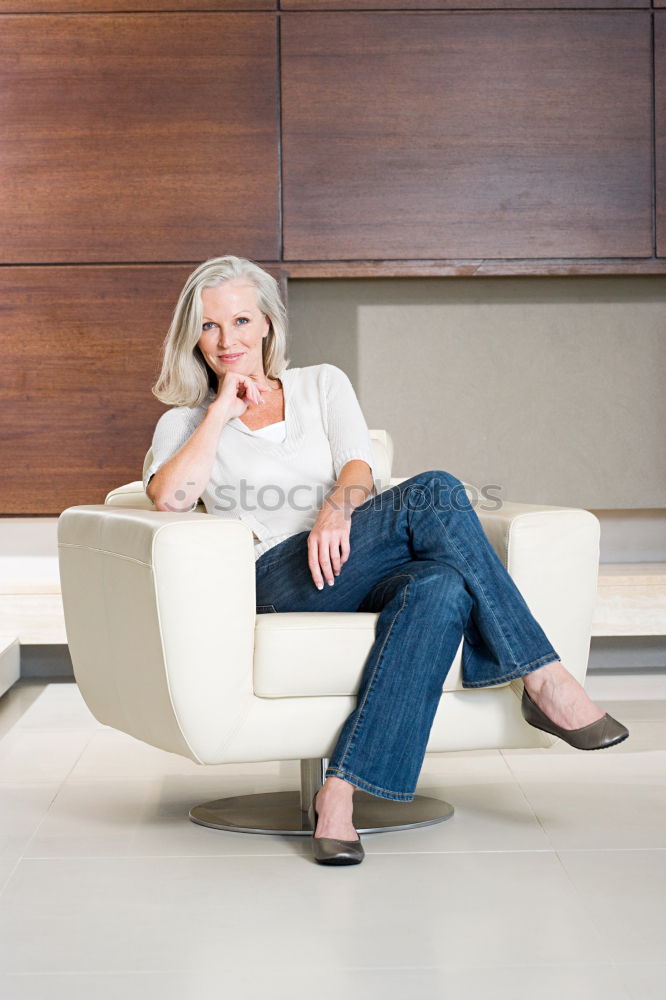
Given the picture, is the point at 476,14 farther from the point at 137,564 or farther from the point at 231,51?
the point at 137,564

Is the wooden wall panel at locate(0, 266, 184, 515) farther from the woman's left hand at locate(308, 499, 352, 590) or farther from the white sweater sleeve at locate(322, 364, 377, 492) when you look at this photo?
the woman's left hand at locate(308, 499, 352, 590)

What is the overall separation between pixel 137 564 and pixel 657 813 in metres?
1.22

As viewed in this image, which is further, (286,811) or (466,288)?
(466,288)

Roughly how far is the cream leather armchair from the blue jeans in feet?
0.21

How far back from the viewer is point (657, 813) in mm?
2475

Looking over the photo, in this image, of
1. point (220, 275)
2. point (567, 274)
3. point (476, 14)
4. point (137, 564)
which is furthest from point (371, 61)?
point (137, 564)

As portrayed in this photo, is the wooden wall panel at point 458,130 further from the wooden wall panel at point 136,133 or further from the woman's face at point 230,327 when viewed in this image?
the woman's face at point 230,327

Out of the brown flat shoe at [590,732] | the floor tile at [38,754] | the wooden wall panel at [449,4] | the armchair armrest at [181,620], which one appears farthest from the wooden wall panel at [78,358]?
the brown flat shoe at [590,732]

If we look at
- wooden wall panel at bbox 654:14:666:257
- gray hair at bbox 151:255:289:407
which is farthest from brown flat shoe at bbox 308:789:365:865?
wooden wall panel at bbox 654:14:666:257

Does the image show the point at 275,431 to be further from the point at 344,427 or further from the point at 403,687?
the point at 403,687

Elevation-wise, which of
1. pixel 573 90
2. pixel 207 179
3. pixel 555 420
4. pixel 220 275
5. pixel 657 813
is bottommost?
pixel 657 813

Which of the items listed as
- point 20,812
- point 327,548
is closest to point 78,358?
point 20,812

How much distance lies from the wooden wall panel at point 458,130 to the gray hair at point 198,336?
4.99 ft

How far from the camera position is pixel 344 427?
8.70ft
